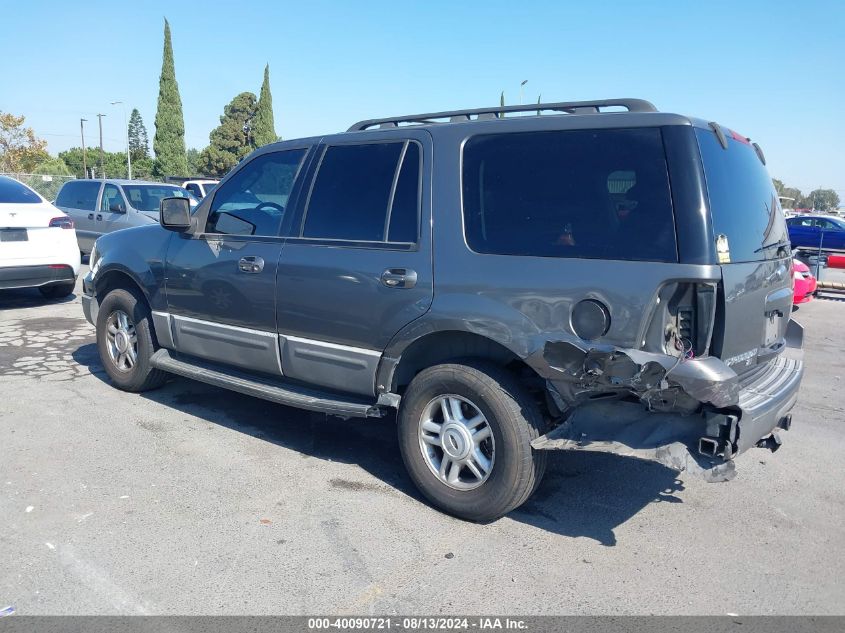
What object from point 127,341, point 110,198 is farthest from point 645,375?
point 110,198

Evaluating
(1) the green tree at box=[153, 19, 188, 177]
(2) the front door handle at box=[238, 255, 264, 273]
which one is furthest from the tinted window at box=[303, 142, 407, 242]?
(1) the green tree at box=[153, 19, 188, 177]

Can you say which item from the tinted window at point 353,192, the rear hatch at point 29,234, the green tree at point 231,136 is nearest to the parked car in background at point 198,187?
the rear hatch at point 29,234

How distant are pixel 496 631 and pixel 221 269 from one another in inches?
121

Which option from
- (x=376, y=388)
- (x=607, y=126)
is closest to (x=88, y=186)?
(x=376, y=388)

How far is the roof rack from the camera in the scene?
3.57 metres

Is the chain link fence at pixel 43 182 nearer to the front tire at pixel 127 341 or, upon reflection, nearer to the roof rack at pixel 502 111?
the front tire at pixel 127 341

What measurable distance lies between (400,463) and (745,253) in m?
2.44

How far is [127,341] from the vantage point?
5754 mm

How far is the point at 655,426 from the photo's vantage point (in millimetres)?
3340

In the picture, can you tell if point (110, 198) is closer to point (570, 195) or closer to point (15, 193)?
point (15, 193)

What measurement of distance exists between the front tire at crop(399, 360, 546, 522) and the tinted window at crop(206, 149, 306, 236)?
1.64 metres

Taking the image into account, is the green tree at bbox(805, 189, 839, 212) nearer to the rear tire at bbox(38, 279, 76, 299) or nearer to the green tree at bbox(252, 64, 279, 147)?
the green tree at bbox(252, 64, 279, 147)

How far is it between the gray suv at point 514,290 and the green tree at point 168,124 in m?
48.2

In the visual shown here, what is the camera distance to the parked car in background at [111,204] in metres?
13.8
